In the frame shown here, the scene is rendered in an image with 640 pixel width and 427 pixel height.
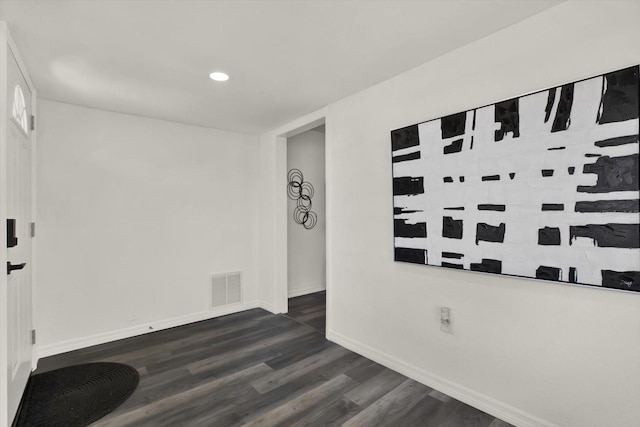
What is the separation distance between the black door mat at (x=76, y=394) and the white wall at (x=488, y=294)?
186 centimetres

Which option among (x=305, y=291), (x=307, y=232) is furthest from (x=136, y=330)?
(x=307, y=232)

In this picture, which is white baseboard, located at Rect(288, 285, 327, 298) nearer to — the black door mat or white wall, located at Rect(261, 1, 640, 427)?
white wall, located at Rect(261, 1, 640, 427)

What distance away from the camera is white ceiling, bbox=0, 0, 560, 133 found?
177 cm

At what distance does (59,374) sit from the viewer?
261cm

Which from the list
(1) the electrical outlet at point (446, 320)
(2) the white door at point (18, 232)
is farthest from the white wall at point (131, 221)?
(1) the electrical outlet at point (446, 320)

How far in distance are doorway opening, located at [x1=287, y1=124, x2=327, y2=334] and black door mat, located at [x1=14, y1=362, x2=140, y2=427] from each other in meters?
2.30

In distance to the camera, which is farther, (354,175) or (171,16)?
(354,175)

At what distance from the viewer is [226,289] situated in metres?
4.13

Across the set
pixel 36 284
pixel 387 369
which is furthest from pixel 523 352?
pixel 36 284

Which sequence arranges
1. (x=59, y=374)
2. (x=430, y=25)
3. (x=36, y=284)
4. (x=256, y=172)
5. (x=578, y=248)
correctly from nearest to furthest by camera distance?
(x=578, y=248) < (x=430, y=25) < (x=59, y=374) < (x=36, y=284) < (x=256, y=172)

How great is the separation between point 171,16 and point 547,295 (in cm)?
264

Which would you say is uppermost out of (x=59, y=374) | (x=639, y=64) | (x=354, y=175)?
(x=639, y=64)

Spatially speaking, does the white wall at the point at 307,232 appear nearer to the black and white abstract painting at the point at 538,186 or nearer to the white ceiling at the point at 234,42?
the white ceiling at the point at 234,42

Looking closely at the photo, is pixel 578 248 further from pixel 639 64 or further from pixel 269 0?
pixel 269 0
